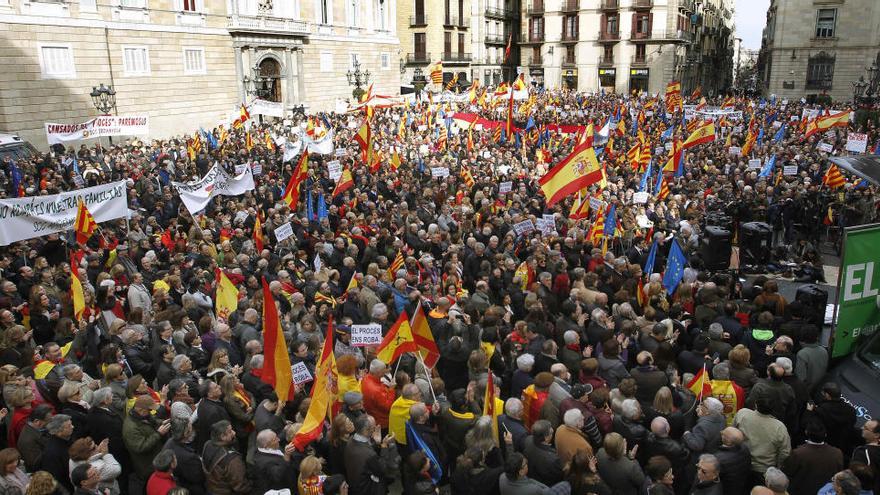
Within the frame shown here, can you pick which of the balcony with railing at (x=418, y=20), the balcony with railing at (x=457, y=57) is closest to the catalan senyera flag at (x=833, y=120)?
the balcony with railing at (x=457, y=57)

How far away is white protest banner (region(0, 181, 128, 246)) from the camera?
977 centimetres

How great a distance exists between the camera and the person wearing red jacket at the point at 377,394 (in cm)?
609

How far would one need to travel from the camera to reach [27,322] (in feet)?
28.1

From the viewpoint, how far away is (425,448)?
542 centimetres

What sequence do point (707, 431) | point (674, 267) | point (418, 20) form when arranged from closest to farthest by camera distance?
point (707, 431) < point (674, 267) < point (418, 20)

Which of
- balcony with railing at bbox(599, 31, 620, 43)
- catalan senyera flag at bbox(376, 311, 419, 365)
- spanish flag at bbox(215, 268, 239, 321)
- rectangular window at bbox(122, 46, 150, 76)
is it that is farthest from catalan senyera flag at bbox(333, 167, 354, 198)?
balcony with railing at bbox(599, 31, 620, 43)

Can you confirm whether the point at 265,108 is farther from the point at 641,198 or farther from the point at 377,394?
the point at 377,394

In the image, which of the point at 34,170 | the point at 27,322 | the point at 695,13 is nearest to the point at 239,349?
the point at 27,322

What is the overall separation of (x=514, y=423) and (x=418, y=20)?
59.5 m

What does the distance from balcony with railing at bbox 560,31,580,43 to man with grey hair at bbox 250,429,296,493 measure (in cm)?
6273

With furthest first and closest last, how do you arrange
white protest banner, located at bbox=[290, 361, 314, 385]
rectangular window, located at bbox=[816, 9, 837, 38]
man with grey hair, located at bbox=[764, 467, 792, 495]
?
rectangular window, located at bbox=[816, 9, 837, 38] < white protest banner, located at bbox=[290, 361, 314, 385] < man with grey hair, located at bbox=[764, 467, 792, 495]

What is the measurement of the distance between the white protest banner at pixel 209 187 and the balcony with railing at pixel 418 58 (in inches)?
→ 1913

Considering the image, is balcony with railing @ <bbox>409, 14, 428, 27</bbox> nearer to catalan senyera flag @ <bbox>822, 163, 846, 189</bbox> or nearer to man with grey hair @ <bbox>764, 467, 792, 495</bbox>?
catalan senyera flag @ <bbox>822, 163, 846, 189</bbox>

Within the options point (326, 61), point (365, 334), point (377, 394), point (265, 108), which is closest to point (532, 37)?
point (326, 61)
